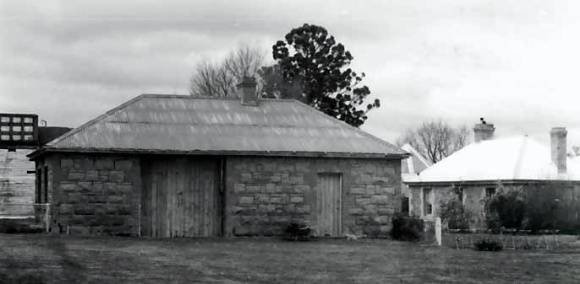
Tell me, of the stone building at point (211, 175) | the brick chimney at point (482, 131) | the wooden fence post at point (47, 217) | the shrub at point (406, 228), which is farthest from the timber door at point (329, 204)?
the brick chimney at point (482, 131)

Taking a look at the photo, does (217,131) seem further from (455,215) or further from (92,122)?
(455,215)

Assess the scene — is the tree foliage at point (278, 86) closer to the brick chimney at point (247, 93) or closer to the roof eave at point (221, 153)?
the brick chimney at point (247, 93)

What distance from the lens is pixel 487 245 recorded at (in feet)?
75.8

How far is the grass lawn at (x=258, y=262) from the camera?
48.7ft

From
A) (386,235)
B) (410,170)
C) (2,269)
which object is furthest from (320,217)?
(410,170)

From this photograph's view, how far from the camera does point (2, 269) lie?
1462cm

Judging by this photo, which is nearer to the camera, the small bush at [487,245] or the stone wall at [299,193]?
the small bush at [487,245]

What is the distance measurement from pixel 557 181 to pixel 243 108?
1307 centimetres

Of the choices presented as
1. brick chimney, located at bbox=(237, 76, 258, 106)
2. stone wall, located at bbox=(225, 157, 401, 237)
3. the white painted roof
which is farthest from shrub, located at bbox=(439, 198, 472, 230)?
brick chimney, located at bbox=(237, 76, 258, 106)

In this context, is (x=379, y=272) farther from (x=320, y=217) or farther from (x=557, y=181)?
(x=557, y=181)

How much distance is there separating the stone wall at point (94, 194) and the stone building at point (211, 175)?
0.03 metres

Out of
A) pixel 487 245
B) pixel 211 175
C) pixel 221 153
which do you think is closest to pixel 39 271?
pixel 221 153

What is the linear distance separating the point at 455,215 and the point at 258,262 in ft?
64.8

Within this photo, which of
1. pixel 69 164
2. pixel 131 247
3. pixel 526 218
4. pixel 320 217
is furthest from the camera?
pixel 526 218
